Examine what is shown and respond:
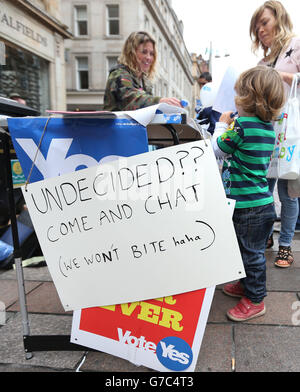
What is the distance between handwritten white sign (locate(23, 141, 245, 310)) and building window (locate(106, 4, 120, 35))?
77.4 ft

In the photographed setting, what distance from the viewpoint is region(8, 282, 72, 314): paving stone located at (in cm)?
211

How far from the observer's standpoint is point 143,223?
1.40 m

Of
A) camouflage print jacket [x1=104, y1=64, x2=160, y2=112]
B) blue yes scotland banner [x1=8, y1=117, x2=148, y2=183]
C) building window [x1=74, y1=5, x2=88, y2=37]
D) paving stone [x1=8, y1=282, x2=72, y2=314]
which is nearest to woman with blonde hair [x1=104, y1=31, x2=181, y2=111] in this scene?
camouflage print jacket [x1=104, y1=64, x2=160, y2=112]

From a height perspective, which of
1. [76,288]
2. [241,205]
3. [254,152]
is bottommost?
[76,288]

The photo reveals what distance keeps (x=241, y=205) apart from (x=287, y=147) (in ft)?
2.56

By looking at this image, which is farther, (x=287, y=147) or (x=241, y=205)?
(x=287, y=147)

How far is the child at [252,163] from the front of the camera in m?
1.76

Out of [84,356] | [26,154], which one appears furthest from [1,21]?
[84,356]

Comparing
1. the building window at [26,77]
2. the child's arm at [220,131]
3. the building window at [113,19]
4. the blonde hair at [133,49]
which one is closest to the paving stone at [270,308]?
the child's arm at [220,131]

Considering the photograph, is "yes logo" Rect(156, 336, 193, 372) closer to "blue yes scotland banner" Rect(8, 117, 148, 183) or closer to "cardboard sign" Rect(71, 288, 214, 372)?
"cardboard sign" Rect(71, 288, 214, 372)

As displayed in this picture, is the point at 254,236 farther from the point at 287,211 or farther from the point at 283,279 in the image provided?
the point at 287,211

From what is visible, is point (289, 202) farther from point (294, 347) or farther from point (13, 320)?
point (13, 320)

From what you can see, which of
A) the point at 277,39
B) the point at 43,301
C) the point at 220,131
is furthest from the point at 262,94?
the point at 43,301
